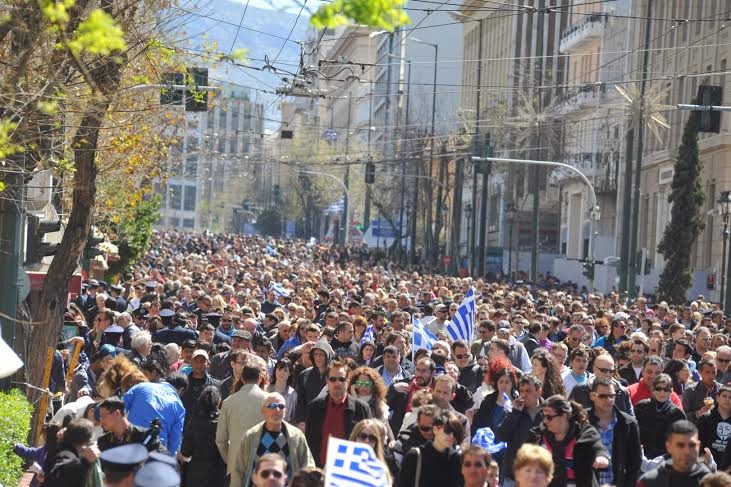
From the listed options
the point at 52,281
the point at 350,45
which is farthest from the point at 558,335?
the point at 350,45

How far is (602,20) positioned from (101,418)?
171 feet

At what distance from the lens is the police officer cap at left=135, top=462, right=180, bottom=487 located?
22.0ft

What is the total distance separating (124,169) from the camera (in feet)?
71.6

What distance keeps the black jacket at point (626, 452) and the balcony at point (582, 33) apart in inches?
1913

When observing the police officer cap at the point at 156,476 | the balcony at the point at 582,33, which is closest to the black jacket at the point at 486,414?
the police officer cap at the point at 156,476

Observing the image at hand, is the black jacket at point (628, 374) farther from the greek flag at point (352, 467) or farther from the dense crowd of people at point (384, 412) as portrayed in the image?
the greek flag at point (352, 467)

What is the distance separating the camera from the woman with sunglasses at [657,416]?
1149cm

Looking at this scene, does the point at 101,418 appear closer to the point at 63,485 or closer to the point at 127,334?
the point at 63,485

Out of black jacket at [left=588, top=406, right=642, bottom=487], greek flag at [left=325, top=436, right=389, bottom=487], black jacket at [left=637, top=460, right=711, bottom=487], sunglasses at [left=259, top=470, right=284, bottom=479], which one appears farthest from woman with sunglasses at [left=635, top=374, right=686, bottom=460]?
sunglasses at [left=259, top=470, right=284, bottom=479]

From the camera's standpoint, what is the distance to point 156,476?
22.2 ft

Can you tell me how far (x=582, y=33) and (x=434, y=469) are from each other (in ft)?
175

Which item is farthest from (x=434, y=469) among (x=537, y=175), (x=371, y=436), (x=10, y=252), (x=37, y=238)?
(x=537, y=175)

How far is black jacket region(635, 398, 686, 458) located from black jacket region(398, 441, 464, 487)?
2879 mm

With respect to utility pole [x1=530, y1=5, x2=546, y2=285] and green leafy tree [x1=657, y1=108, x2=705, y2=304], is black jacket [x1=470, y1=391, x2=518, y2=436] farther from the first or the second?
utility pole [x1=530, y1=5, x2=546, y2=285]
